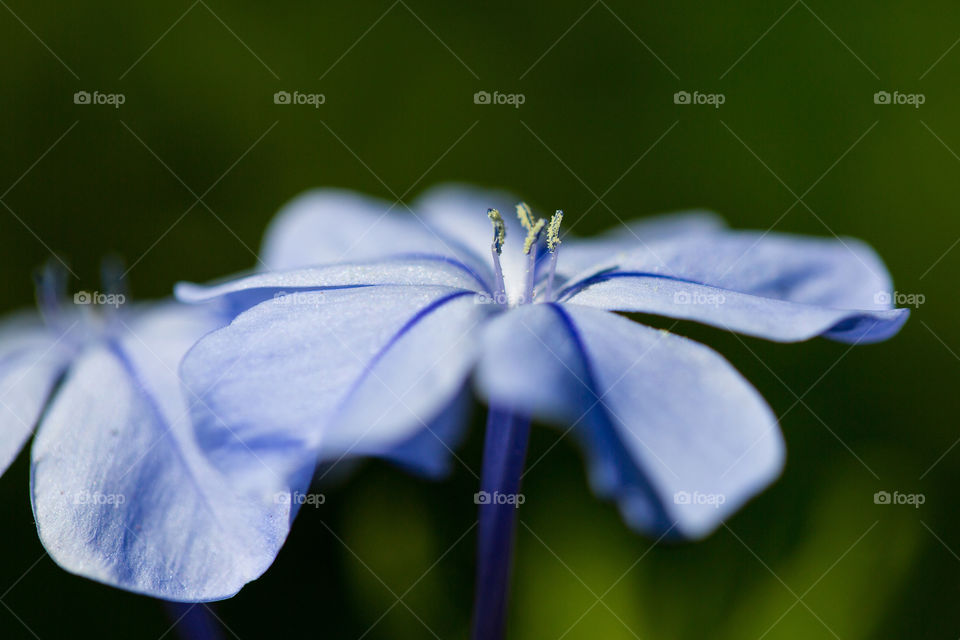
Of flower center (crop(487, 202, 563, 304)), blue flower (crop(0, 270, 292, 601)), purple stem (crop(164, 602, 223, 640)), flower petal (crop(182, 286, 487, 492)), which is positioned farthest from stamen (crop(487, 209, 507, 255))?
purple stem (crop(164, 602, 223, 640))

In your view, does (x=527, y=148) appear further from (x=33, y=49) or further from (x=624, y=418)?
(x=624, y=418)

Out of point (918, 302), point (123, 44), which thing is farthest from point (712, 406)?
point (123, 44)

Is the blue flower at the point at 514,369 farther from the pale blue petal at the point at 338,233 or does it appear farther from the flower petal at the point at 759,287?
the pale blue petal at the point at 338,233

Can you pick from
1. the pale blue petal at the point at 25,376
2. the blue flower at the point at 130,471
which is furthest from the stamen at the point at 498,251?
the pale blue petal at the point at 25,376

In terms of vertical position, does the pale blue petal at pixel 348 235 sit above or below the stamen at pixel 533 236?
above

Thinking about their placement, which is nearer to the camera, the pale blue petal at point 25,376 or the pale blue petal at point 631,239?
the pale blue petal at point 25,376

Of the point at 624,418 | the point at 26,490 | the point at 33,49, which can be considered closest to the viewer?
the point at 624,418

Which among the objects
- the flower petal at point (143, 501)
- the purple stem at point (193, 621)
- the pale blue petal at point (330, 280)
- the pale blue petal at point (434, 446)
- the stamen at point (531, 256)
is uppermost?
the stamen at point (531, 256)
